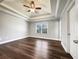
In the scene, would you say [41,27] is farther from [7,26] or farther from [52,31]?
[7,26]

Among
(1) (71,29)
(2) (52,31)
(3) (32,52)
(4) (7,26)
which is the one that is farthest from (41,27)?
(1) (71,29)

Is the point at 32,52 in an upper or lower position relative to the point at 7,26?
lower

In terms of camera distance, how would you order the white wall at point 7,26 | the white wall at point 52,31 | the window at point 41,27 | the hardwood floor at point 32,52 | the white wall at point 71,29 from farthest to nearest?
the window at point 41,27 → the white wall at point 52,31 → the white wall at point 7,26 → the hardwood floor at point 32,52 → the white wall at point 71,29

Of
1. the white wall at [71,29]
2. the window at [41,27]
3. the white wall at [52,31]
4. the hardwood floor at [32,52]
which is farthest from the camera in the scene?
the window at [41,27]

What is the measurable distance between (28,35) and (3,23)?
3.95 metres

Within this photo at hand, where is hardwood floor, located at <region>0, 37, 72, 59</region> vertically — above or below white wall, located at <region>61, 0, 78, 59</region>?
below

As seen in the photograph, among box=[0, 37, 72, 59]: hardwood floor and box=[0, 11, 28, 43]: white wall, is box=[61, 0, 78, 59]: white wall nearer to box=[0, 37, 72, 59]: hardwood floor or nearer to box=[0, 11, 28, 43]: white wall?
box=[0, 37, 72, 59]: hardwood floor

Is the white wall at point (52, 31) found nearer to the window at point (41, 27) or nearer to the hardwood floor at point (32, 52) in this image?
the window at point (41, 27)

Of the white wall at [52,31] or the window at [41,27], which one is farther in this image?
the window at [41,27]

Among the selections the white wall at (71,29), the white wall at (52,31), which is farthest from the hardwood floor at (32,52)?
the white wall at (52,31)

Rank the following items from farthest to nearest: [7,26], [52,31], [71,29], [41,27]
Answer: [41,27] → [52,31] → [7,26] → [71,29]

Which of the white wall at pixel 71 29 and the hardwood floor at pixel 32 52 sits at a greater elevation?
the white wall at pixel 71 29

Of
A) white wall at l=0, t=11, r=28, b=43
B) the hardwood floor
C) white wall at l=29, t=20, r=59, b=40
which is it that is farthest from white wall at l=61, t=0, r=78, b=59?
white wall at l=0, t=11, r=28, b=43

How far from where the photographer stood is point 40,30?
7527 millimetres
